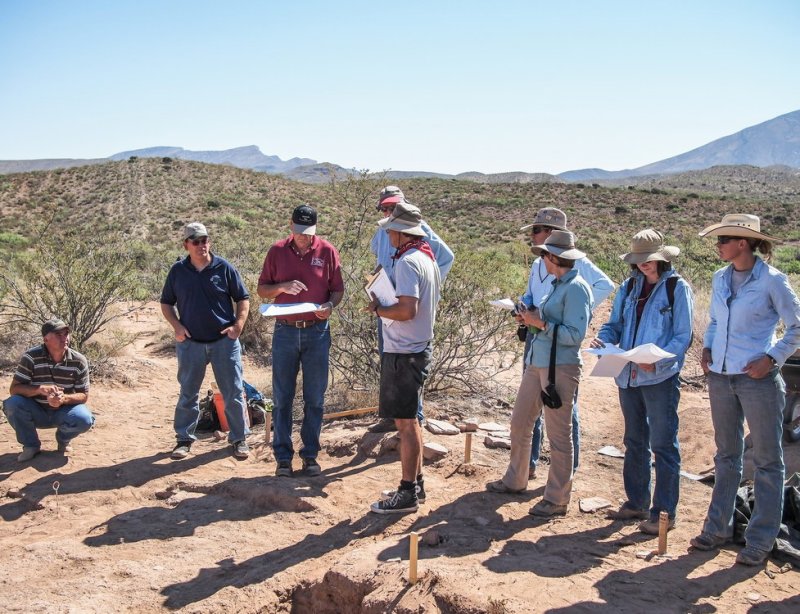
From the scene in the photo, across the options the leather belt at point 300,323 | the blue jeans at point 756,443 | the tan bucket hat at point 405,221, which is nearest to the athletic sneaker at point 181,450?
the leather belt at point 300,323

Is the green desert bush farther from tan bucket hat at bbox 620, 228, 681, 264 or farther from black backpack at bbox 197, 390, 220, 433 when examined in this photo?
tan bucket hat at bbox 620, 228, 681, 264

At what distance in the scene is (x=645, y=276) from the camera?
14.7 ft

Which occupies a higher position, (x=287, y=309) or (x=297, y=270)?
(x=297, y=270)

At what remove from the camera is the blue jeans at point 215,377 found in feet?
18.9

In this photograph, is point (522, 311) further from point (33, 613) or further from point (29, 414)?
point (29, 414)

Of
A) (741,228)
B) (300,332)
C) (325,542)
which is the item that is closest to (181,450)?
(300,332)

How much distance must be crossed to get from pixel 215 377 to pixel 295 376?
2.86 ft

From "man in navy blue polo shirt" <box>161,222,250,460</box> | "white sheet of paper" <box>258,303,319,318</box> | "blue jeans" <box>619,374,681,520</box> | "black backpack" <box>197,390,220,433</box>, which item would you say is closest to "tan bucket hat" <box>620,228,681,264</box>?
"blue jeans" <box>619,374,681,520</box>

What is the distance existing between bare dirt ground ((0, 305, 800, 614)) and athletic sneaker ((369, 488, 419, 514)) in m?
0.06

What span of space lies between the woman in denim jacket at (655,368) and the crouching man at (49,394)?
4028 millimetres

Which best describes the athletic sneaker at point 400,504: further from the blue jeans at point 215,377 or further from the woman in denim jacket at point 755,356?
the woman in denim jacket at point 755,356

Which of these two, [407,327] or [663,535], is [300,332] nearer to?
[407,327]

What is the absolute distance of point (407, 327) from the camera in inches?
173

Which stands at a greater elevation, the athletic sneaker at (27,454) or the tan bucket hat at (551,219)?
the tan bucket hat at (551,219)
